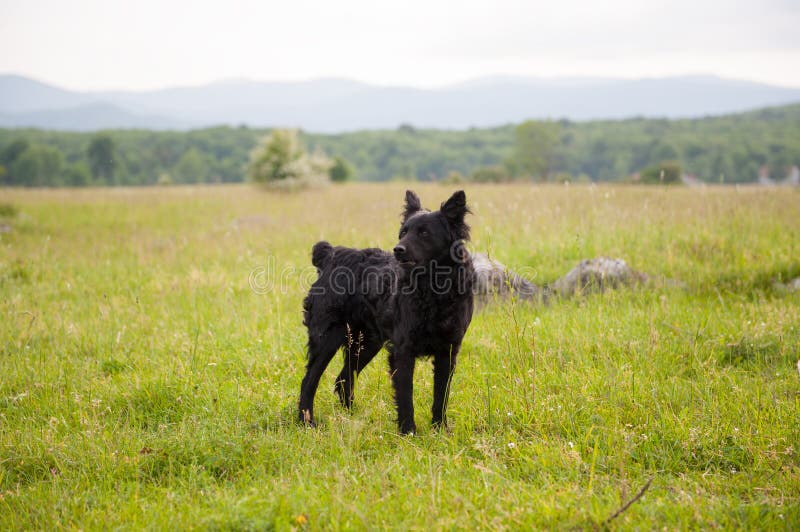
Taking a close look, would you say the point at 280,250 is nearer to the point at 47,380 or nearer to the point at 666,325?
the point at 47,380

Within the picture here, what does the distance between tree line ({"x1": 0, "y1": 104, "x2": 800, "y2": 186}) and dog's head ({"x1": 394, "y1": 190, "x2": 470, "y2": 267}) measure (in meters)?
56.4

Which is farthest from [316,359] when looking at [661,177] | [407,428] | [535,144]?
[535,144]

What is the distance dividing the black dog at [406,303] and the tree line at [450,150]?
56321 mm

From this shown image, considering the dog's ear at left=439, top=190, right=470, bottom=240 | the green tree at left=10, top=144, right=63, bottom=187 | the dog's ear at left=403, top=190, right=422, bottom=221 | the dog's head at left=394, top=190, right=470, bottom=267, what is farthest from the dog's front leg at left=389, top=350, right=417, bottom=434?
the green tree at left=10, top=144, right=63, bottom=187

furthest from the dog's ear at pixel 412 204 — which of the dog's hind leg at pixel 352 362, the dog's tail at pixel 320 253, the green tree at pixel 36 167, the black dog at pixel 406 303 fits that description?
the green tree at pixel 36 167

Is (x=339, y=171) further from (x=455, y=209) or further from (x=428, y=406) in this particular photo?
(x=455, y=209)

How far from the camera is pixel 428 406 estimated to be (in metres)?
4.75

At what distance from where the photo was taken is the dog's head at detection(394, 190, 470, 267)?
13.3 feet

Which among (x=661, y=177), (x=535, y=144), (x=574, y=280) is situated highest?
(x=535, y=144)

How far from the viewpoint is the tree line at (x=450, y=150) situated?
226 ft

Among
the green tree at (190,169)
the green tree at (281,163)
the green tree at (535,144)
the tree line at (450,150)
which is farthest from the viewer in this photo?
the green tree at (190,169)

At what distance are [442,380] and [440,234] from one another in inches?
48.3

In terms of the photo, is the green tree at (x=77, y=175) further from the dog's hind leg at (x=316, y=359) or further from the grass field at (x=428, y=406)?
the dog's hind leg at (x=316, y=359)

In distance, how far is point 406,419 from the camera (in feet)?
13.5
